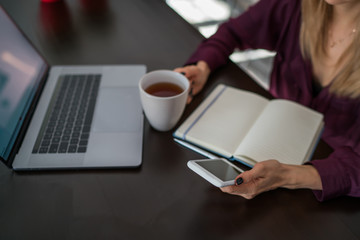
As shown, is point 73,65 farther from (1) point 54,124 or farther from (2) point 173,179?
(2) point 173,179

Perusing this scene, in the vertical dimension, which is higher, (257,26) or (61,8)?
(61,8)

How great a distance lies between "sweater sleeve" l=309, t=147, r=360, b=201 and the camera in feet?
1.97

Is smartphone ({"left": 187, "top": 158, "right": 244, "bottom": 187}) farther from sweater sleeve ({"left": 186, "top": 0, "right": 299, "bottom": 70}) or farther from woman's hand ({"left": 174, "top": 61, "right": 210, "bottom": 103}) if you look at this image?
sweater sleeve ({"left": 186, "top": 0, "right": 299, "bottom": 70})

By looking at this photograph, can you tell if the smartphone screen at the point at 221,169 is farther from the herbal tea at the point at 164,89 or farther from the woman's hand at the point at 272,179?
the herbal tea at the point at 164,89

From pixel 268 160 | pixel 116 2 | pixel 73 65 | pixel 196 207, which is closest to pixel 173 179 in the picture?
pixel 196 207

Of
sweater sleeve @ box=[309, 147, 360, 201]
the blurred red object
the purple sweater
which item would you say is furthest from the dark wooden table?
the blurred red object

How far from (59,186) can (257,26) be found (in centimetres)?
73

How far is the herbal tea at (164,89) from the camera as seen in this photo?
2.28 feet

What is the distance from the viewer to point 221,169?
0.58 metres

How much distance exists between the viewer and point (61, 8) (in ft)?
3.78

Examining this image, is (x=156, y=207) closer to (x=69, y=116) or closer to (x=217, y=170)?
(x=217, y=170)

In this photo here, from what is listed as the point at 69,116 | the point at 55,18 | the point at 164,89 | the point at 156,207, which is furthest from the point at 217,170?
the point at 55,18

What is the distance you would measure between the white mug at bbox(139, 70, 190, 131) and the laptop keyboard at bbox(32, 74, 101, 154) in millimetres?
149

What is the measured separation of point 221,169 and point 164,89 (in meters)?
0.23
